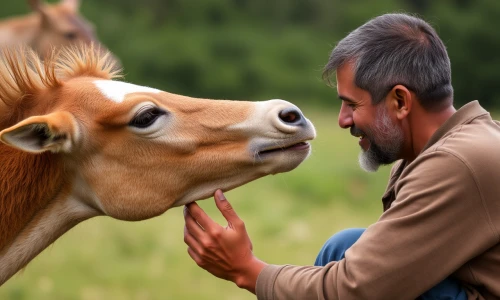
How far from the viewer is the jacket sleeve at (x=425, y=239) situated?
3570mm

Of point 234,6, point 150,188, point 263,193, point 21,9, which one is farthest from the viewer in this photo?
point 234,6

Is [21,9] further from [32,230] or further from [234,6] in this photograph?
[32,230]

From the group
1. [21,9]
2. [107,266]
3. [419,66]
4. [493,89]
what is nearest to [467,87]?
[493,89]

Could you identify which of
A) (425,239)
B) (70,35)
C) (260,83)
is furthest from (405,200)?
(260,83)

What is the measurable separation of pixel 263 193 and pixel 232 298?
3.94 metres

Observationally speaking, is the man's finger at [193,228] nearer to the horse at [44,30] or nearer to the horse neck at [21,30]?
the horse at [44,30]

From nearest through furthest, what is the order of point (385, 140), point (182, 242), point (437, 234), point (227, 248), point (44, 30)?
point (437, 234) → point (227, 248) → point (385, 140) → point (182, 242) → point (44, 30)

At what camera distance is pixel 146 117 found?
4043 mm

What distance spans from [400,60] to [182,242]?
5.53 metres

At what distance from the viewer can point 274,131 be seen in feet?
12.8

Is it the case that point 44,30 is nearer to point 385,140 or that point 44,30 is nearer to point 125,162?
point 125,162

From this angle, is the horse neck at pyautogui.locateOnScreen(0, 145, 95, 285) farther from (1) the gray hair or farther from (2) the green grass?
(2) the green grass

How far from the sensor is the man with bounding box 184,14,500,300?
3578 mm

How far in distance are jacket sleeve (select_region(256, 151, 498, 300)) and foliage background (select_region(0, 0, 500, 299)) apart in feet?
13.8
